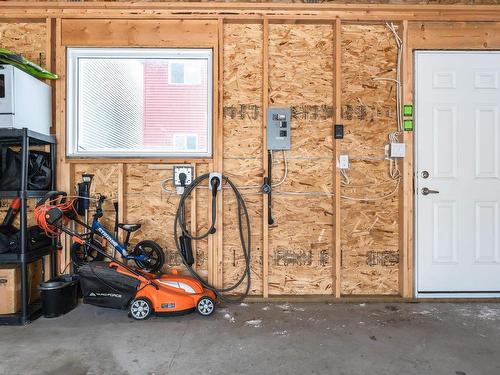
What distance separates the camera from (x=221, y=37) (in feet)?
10.3

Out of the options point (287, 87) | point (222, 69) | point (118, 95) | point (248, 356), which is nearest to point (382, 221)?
point (287, 87)

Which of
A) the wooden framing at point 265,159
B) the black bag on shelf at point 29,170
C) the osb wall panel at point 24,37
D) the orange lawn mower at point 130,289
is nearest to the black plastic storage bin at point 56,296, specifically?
the orange lawn mower at point 130,289

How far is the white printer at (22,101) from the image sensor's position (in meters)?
2.60

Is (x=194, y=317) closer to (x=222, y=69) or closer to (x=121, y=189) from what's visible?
(x=121, y=189)

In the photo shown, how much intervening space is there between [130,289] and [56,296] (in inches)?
25.3

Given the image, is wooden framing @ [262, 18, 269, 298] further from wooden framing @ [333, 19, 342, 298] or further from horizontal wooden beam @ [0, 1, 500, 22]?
wooden framing @ [333, 19, 342, 298]

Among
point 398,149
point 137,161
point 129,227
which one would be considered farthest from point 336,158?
point 129,227

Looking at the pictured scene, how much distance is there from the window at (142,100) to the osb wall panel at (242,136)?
200 millimetres

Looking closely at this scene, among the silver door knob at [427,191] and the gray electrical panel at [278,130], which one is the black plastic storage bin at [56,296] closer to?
the gray electrical panel at [278,130]

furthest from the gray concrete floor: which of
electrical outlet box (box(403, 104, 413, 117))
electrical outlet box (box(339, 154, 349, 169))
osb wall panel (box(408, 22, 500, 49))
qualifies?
osb wall panel (box(408, 22, 500, 49))

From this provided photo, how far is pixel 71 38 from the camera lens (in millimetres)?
3115

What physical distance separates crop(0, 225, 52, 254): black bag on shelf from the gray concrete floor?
61 centimetres

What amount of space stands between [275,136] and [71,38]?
2.12 metres

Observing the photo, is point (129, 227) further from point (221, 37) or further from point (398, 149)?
point (398, 149)
